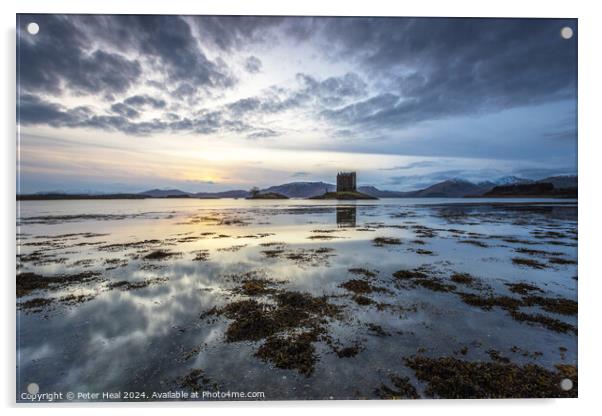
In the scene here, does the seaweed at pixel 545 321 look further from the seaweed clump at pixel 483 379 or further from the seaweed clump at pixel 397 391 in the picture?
the seaweed clump at pixel 397 391

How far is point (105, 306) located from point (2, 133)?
5.76 meters

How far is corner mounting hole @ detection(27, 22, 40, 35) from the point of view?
311 inches

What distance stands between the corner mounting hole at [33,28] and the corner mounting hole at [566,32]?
1574cm

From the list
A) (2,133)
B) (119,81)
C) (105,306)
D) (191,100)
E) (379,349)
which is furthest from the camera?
(191,100)

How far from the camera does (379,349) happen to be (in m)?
5.99

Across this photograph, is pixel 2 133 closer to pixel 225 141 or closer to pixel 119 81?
pixel 119 81

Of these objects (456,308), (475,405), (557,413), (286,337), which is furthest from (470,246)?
(286,337)

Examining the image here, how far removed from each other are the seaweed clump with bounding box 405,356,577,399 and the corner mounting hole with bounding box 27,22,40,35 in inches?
522

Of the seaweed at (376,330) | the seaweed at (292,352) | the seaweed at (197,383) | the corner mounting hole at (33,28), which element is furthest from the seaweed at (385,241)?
the corner mounting hole at (33,28)

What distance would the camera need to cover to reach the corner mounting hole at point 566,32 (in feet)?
27.1

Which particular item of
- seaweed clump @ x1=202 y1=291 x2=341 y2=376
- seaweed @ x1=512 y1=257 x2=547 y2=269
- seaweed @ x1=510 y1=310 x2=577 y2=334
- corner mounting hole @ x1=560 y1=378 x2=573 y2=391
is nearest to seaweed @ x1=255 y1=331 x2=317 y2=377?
seaweed clump @ x1=202 y1=291 x2=341 y2=376

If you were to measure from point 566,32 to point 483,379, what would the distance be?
33.7 feet

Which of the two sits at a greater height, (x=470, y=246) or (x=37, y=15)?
(x=37, y=15)

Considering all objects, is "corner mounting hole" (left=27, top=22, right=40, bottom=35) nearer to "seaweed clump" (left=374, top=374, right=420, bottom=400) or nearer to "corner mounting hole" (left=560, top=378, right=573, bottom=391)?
"seaweed clump" (left=374, top=374, right=420, bottom=400)
